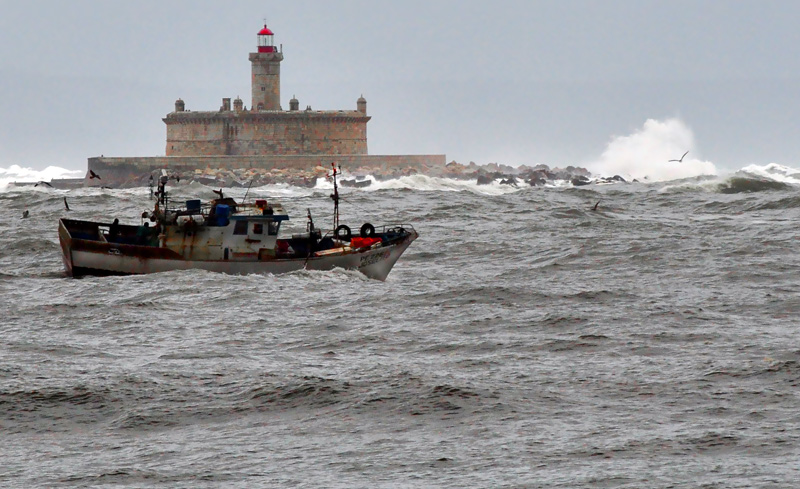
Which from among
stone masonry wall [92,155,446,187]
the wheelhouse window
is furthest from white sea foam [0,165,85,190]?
the wheelhouse window

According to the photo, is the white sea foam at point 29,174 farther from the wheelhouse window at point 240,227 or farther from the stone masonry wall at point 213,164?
the wheelhouse window at point 240,227

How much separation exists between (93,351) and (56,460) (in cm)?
765

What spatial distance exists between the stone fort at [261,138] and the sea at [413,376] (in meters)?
83.0

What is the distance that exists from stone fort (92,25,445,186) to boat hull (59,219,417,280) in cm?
8571

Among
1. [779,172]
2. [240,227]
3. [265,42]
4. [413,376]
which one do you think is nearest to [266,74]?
[265,42]

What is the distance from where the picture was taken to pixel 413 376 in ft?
68.0

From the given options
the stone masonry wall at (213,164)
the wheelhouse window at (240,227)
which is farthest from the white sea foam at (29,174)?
the wheelhouse window at (240,227)

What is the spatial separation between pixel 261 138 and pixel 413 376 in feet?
344

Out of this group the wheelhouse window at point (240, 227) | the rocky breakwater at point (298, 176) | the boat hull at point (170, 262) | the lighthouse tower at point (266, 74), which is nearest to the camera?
the boat hull at point (170, 262)

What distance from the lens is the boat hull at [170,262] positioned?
119 ft

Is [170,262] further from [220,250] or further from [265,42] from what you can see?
[265,42]

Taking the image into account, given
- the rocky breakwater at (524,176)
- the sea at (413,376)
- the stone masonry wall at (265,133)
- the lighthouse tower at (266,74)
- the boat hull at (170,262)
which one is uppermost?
the lighthouse tower at (266,74)

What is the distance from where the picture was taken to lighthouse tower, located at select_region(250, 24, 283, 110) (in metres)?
122

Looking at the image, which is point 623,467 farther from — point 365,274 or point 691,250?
point 691,250
